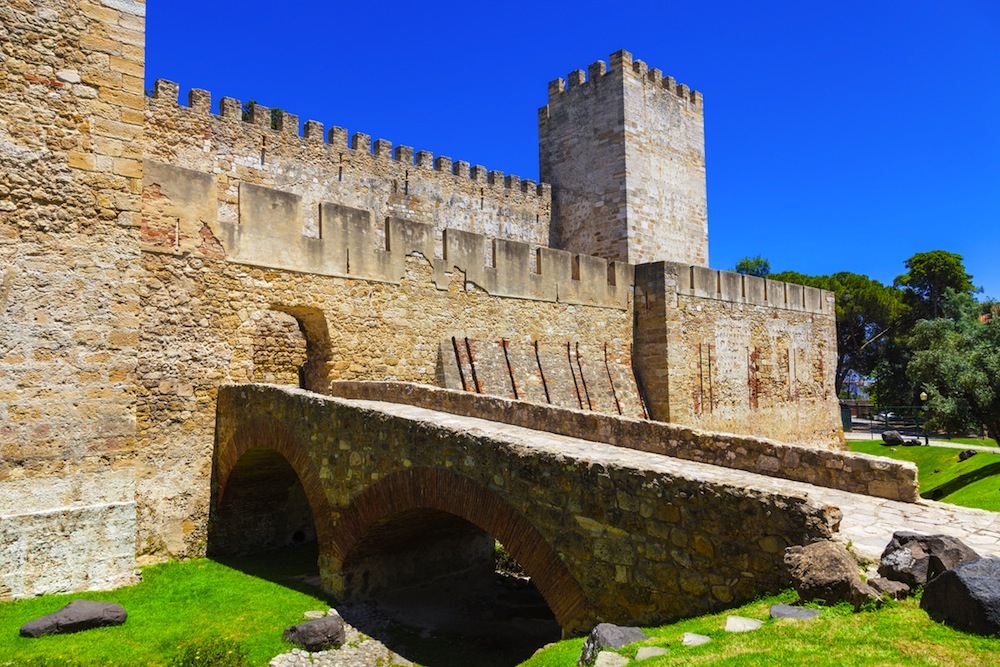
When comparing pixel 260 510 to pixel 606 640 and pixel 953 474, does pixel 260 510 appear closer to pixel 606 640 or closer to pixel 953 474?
pixel 606 640

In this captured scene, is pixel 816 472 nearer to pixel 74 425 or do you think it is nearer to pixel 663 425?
pixel 663 425

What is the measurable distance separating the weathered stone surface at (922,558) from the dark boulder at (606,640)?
4.83 feet

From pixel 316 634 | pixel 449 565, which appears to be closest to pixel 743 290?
pixel 449 565

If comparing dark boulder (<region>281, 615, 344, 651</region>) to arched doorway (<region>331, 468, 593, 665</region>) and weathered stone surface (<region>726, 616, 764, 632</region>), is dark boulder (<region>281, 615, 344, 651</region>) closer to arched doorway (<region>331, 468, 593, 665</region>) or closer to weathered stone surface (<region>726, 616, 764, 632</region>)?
arched doorway (<region>331, 468, 593, 665</region>)

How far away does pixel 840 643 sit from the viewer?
3.46m

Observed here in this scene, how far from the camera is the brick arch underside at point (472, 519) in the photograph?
5.59m

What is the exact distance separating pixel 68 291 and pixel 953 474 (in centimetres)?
2183

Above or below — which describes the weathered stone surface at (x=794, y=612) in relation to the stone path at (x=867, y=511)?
below

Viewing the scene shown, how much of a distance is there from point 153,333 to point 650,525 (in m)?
7.62

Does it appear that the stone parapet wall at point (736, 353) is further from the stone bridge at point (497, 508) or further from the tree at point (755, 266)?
the tree at point (755, 266)

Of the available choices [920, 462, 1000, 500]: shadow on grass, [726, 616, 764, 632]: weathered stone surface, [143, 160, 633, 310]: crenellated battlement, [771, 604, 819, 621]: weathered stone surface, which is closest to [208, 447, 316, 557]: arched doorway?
[143, 160, 633, 310]: crenellated battlement

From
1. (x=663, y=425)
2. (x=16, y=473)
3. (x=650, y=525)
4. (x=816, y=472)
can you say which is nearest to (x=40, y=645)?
(x=16, y=473)

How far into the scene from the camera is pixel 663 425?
746 centimetres

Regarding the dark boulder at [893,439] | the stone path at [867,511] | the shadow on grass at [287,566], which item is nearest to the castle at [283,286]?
the shadow on grass at [287,566]
